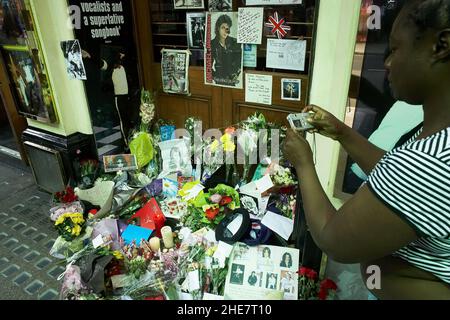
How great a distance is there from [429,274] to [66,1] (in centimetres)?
269

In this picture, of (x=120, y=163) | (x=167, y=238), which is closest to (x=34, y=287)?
(x=167, y=238)

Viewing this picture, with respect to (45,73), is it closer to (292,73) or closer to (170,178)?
(170,178)

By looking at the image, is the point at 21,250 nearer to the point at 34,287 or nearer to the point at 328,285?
the point at 34,287

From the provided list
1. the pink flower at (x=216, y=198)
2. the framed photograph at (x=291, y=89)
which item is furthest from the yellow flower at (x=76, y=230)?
the framed photograph at (x=291, y=89)

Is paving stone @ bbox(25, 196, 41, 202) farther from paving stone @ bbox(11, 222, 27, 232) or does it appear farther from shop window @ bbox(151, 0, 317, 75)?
shop window @ bbox(151, 0, 317, 75)

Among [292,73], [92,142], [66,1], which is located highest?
[66,1]

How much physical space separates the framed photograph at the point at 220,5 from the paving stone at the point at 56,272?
2211 mm

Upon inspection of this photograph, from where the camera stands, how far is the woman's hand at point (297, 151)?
965 mm

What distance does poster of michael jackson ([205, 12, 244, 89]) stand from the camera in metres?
2.17

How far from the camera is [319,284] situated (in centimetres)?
165

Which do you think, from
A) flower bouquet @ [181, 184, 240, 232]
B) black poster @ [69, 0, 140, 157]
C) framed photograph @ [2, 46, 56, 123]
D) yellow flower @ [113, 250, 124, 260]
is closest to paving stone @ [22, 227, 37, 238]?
black poster @ [69, 0, 140, 157]

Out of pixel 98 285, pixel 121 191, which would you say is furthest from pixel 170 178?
pixel 98 285

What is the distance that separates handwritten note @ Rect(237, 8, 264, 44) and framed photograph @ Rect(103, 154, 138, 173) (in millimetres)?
1425

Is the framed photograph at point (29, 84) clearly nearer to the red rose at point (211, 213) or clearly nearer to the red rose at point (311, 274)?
the red rose at point (211, 213)
